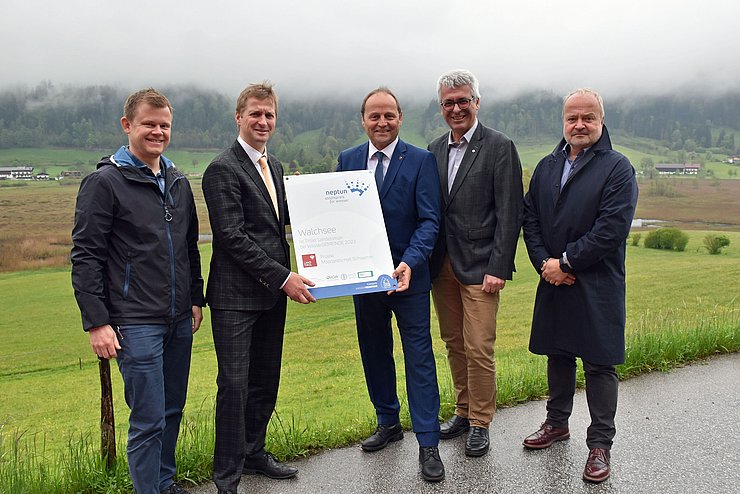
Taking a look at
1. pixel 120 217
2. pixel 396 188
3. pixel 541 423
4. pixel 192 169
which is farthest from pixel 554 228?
pixel 192 169

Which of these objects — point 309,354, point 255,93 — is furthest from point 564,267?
point 309,354

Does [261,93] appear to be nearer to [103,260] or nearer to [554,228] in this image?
[103,260]

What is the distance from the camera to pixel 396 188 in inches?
177

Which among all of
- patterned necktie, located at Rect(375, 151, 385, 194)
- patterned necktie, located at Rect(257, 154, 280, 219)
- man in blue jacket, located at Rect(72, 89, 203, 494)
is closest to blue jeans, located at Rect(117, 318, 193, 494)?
man in blue jacket, located at Rect(72, 89, 203, 494)

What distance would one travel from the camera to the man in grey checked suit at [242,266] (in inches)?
155

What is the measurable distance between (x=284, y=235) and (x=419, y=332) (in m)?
1.18

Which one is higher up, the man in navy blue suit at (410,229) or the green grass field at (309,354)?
the man in navy blue suit at (410,229)

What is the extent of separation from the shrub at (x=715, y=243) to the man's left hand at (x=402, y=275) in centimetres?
7374

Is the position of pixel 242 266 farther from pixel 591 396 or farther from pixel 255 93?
pixel 591 396

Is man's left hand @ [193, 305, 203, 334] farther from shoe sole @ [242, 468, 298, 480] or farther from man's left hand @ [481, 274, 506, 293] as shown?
man's left hand @ [481, 274, 506, 293]

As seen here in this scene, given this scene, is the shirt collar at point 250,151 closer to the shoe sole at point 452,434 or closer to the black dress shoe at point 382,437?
the black dress shoe at point 382,437

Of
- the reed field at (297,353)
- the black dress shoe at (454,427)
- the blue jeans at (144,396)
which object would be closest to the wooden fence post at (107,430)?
the reed field at (297,353)

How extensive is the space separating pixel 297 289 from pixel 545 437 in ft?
7.05

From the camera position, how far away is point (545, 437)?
15.1 feet
